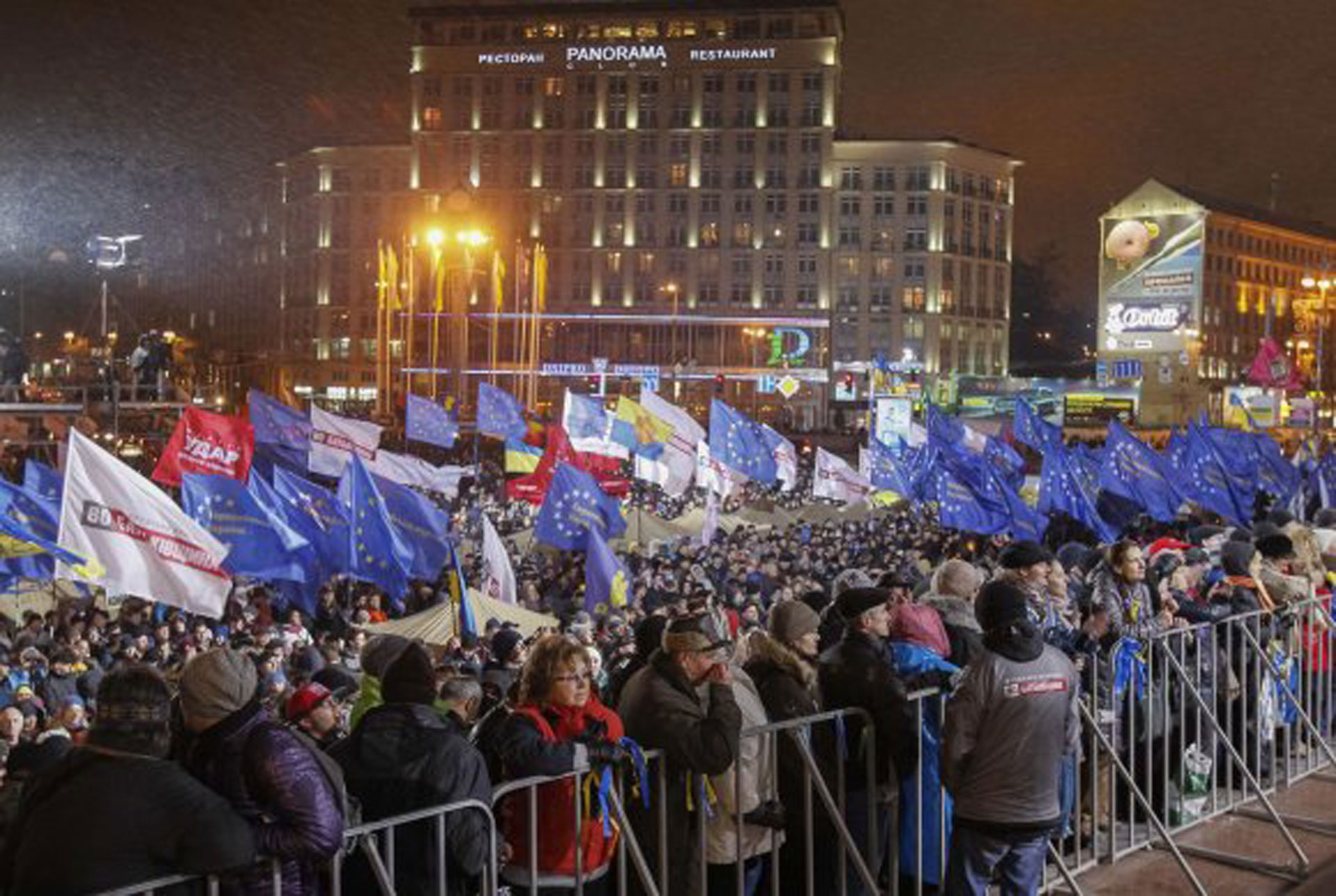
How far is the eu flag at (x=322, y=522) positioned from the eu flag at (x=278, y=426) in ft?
18.8

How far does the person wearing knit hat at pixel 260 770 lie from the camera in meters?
3.71

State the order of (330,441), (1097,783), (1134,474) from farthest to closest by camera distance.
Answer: (1134,474) → (330,441) → (1097,783)

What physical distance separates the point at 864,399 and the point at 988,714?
83538mm

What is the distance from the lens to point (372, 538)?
48.2 ft

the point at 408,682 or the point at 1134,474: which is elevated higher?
the point at 408,682

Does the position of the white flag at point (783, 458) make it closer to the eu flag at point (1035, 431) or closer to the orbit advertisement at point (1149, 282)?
the eu flag at point (1035, 431)

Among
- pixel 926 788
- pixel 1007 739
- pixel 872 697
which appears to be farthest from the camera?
pixel 926 788

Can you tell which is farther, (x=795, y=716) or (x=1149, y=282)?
(x=1149, y=282)

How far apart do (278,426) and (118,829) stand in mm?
18698

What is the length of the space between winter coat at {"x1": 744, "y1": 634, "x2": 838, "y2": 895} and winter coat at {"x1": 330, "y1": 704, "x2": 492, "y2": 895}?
1.44 m

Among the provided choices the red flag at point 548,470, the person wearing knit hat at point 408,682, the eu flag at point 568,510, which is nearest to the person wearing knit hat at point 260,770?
the person wearing knit hat at point 408,682

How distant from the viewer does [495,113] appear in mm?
94625

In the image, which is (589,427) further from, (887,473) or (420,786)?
(420,786)

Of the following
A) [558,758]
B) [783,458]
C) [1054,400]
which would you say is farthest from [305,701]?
[1054,400]
